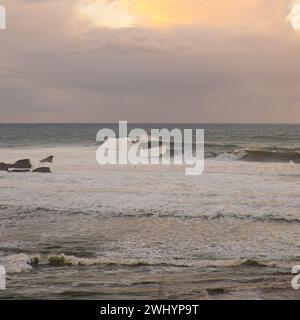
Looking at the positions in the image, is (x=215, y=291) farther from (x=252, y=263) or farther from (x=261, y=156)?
(x=261, y=156)

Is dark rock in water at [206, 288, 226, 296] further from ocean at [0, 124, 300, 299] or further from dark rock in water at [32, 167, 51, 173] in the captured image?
dark rock in water at [32, 167, 51, 173]

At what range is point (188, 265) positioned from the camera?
35.3ft

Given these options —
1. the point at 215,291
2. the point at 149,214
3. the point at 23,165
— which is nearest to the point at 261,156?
the point at 23,165

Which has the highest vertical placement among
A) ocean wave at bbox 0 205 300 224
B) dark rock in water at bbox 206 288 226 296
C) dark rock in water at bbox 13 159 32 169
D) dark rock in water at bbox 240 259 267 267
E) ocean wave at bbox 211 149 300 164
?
ocean wave at bbox 211 149 300 164

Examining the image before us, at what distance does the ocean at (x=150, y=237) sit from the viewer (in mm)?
9078

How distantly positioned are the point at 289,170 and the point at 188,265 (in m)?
21.8

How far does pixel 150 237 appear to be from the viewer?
13.4 metres

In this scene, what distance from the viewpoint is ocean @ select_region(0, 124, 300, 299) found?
9.08 m

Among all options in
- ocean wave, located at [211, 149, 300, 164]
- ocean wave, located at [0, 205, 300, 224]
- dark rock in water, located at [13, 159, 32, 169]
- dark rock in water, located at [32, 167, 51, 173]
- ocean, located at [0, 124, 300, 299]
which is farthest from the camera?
ocean wave, located at [211, 149, 300, 164]

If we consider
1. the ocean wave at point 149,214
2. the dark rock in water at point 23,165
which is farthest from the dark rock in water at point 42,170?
the ocean wave at point 149,214

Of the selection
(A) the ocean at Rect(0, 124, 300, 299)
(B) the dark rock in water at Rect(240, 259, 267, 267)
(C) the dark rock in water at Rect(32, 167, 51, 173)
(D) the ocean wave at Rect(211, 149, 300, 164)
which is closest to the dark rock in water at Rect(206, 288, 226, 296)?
(A) the ocean at Rect(0, 124, 300, 299)
